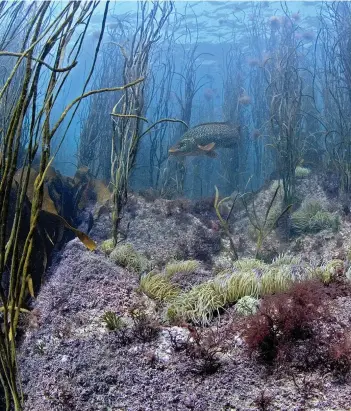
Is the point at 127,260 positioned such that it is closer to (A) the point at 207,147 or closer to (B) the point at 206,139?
(A) the point at 207,147

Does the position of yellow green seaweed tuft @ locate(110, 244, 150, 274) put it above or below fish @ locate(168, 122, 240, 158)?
below

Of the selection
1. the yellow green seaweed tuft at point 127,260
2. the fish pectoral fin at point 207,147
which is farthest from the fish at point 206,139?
the yellow green seaweed tuft at point 127,260

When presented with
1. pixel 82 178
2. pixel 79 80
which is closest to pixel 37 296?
pixel 82 178

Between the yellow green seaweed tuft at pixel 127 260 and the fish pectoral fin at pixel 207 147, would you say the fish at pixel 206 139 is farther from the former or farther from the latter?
the yellow green seaweed tuft at pixel 127 260

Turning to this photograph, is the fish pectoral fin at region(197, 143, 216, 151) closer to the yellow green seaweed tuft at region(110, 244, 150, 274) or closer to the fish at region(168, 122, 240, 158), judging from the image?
the fish at region(168, 122, 240, 158)

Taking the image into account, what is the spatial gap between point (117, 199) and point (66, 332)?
8.05ft

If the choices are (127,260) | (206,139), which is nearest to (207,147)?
(206,139)

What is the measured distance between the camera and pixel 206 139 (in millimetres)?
8102

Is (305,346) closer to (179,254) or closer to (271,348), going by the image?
(271,348)

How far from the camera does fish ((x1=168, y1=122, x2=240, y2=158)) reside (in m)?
7.87

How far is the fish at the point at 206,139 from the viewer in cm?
787

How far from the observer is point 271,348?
8.45ft

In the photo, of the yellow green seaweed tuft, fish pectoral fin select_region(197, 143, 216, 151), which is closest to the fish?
fish pectoral fin select_region(197, 143, 216, 151)

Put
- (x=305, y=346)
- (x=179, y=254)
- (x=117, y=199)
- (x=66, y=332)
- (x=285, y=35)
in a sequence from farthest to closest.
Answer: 1. (x=285, y=35)
2. (x=179, y=254)
3. (x=117, y=199)
4. (x=66, y=332)
5. (x=305, y=346)
